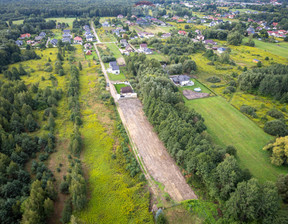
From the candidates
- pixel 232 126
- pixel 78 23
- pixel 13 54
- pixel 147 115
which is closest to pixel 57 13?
pixel 78 23

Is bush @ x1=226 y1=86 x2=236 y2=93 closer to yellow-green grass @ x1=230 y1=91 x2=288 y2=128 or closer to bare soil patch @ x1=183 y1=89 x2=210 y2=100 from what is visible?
yellow-green grass @ x1=230 y1=91 x2=288 y2=128

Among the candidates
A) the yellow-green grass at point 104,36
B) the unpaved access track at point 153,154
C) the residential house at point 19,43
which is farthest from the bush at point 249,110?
the residential house at point 19,43

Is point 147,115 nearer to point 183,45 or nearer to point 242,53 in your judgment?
point 183,45

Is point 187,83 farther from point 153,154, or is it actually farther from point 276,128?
point 153,154

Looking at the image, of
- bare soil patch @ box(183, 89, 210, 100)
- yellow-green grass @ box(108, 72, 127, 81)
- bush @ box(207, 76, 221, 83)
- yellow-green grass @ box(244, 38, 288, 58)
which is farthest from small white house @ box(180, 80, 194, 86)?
yellow-green grass @ box(244, 38, 288, 58)

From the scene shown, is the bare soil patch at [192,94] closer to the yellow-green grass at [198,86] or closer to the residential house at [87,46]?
the yellow-green grass at [198,86]
